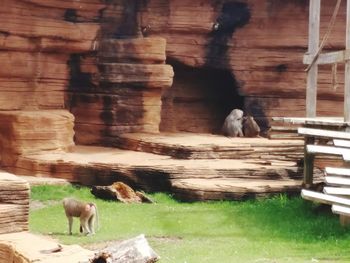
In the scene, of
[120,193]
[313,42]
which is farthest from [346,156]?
[120,193]

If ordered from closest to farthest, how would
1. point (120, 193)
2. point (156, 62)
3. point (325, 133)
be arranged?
1. point (325, 133)
2. point (120, 193)
3. point (156, 62)

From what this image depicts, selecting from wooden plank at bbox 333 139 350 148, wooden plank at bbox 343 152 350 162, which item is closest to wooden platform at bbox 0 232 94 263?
wooden plank at bbox 343 152 350 162

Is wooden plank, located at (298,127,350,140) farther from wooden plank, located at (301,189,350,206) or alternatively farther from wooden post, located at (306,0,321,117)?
wooden plank, located at (301,189,350,206)

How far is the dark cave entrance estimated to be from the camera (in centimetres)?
2438

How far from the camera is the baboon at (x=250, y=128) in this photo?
22.9 metres

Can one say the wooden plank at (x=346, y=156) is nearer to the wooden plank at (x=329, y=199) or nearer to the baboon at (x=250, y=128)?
the wooden plank at (x=329, y=199)

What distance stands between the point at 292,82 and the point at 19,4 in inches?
328

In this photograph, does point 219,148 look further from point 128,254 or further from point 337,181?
point 128,254

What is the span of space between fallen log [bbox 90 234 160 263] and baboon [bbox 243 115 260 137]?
1554 centimetres

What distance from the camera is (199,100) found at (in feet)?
83.4

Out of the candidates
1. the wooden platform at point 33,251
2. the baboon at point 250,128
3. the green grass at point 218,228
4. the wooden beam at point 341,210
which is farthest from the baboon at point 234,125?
the wooden platform at point 33,251

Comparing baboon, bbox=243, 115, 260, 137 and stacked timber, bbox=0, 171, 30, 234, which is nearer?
stacked timber, bbox=0, 171, 30, 234

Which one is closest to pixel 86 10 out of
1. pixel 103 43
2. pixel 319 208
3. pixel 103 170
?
pixel 103 43

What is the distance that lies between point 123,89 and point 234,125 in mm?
3879
